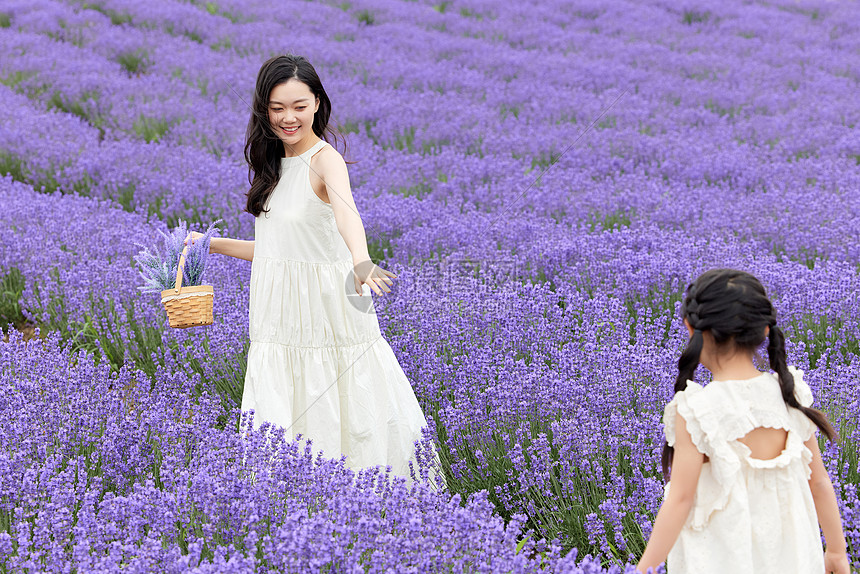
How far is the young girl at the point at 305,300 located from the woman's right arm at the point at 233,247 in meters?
0.13

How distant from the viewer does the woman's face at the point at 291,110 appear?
7.96 feet

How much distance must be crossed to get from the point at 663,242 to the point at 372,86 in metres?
4.97

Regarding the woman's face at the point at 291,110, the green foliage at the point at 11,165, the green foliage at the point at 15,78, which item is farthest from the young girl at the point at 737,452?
the green foliage at the point at 15,78

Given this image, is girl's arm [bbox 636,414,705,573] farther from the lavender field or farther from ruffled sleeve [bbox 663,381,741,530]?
the lavender field

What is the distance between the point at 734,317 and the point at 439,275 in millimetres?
2437

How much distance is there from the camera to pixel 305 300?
248cm

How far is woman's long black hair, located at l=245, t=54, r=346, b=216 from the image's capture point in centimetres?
243

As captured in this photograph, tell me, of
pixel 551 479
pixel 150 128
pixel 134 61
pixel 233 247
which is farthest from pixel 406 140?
pixel 551 479

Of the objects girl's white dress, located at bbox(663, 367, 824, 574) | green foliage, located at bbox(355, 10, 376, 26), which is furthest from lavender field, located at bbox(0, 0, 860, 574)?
green foliage, located at bbox(355, 10, 376, 26)

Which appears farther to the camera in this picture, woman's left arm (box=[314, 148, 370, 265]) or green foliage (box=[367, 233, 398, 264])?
green foliage (box=[367, 233, 398, 264])

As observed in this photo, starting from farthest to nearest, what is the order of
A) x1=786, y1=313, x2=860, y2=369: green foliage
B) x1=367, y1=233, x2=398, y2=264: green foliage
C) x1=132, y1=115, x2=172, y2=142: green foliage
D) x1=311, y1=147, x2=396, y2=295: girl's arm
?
x1=132, y1=115, x2=172, y2=142: green foliage < x1=367, y1=233, x2=398, y2=264: green foliage < x1=786, y1=313, x2=860, y2=369: green foliage < x1=311, y1=147, x2=396, y2=295: girl's arm

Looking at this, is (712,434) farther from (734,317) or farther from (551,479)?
(551,479)

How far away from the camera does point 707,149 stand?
623 cm

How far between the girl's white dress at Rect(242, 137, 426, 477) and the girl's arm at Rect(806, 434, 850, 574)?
130 cm
